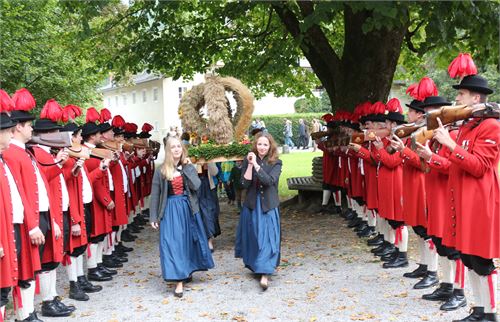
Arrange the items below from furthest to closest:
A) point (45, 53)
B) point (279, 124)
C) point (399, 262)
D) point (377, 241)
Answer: point (279, 124) < point (45, 53) < point (377, 241) < point (399, 262)

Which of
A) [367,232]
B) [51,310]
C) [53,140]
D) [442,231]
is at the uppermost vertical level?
[53,140]

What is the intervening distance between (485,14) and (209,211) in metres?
5.97

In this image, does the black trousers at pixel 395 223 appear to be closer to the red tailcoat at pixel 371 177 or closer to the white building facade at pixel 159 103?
the red tailcoat at pixel 371 177

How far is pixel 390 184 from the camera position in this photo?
8531 mm

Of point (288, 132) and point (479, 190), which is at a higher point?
point (479, 190)

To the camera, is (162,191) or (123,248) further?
(123,248)

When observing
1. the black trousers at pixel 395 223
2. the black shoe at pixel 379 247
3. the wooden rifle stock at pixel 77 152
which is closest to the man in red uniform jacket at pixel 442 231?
the black trousers at pixel 395 223

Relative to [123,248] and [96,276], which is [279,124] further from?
[96,276]

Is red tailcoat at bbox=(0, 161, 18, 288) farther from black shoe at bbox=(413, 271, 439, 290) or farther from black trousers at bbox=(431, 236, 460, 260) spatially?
black shoe at bbox=(413, 271, 439, 290)

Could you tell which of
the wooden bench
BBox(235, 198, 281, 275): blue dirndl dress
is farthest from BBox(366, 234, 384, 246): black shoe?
the wooden bench

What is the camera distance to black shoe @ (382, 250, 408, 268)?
8.56 m

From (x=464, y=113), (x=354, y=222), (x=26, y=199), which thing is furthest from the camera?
(x=354, y=222)

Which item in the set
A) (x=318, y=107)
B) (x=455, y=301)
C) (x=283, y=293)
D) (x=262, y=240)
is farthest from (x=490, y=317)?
(x=318, y=107)

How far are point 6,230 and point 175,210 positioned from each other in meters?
2.87
